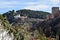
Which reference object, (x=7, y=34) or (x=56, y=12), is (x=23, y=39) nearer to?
(x=7, y=34)

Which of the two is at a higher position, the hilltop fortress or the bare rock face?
the bare rock face

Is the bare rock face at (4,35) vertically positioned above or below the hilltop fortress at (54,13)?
above

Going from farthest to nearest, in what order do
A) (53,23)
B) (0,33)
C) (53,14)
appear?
(53,14) < (53,23) < (0,33)

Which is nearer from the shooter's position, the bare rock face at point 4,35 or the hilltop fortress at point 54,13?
the bare rock face at point 4,35

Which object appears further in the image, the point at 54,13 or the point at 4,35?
the point at 54,13

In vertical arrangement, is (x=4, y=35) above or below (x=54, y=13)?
above

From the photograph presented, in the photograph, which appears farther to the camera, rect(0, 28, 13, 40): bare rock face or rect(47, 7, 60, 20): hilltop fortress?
rect(47, 7, 60, 20): hilltop fortress

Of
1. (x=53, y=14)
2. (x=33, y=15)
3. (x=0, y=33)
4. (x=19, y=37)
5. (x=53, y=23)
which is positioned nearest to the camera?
(x=0, y=33)

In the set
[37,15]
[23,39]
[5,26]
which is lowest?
[37,15]

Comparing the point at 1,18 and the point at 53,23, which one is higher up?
the point at 1,18

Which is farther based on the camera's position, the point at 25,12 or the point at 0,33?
the point at 25,12

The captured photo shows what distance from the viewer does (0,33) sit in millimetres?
12500

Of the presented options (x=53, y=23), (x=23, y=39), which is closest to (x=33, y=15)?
(x=53, y=23)

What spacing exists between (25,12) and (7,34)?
8958 centimetres
